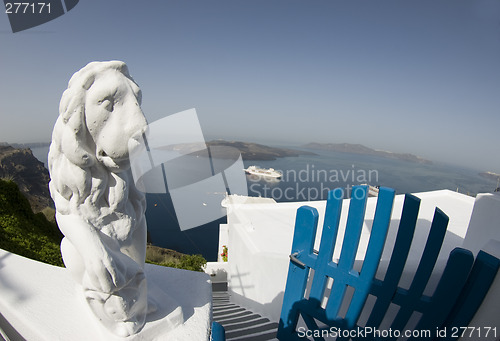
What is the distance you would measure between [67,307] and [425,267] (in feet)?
11.5

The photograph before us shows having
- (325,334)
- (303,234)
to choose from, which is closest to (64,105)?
(303,234)

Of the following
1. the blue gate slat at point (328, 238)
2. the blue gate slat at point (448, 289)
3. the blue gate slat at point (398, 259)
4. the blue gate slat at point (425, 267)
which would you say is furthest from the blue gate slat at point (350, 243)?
the blue gate slat at point (448, 289)

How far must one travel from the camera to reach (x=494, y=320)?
8.50ft

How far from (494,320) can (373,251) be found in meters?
1.29

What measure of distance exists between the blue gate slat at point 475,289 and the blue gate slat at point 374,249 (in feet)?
2.76

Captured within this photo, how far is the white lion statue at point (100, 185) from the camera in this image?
1.85 meters

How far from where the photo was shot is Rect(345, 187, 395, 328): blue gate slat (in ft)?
8.73

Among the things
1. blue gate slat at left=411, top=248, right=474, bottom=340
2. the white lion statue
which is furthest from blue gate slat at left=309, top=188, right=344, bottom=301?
the white lion statue

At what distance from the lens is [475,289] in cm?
253

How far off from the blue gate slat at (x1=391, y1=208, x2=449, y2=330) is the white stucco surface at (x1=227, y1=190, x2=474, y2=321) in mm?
999

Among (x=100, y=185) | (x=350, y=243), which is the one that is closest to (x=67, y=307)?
(x=100, y=185)

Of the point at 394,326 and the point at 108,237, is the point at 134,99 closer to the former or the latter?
the point at 108,237

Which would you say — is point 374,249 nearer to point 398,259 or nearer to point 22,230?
point 398,259

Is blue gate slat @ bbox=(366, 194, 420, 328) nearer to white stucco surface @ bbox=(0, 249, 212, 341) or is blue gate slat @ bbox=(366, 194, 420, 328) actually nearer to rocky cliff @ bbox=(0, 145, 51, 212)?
white stucco surface @ bbox=(0, 249, 212, 341)
